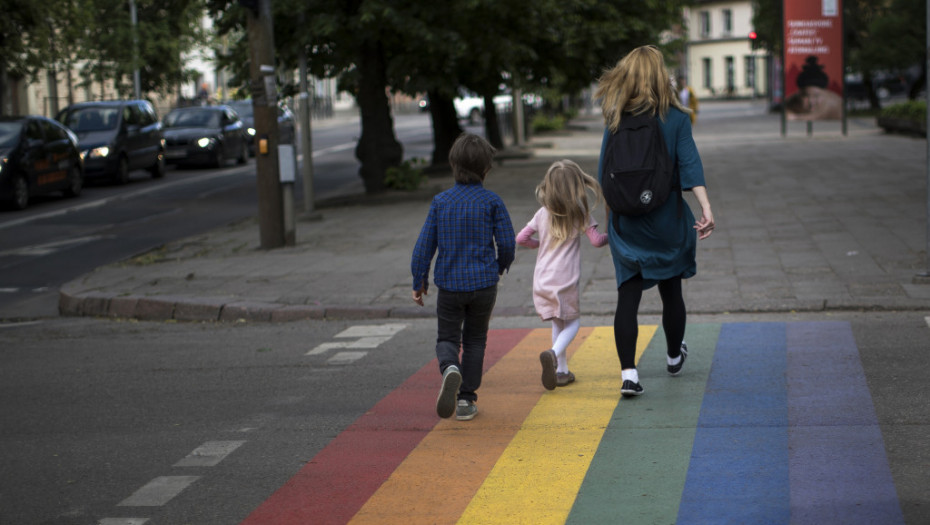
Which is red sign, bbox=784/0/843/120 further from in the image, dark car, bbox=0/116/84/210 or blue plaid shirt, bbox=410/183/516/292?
blue plaid shirt, bbox=410/183/516/292

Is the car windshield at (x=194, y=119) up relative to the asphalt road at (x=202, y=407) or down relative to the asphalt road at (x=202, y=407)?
up

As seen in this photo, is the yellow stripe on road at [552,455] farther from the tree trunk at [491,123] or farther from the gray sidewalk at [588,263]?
the tree trunk at [491,123]

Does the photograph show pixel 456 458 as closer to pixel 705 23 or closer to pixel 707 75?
pixel 707 75

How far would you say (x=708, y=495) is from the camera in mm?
4441

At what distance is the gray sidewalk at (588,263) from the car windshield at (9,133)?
18.3 ft

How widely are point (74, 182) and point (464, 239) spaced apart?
57.7 ft

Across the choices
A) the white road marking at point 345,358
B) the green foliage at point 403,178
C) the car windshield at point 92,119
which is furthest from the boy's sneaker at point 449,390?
the car windshield at point 92,119

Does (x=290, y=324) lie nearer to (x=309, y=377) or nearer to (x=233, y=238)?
(x=309, y=377)

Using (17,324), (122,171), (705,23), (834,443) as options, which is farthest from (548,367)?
(705,23)

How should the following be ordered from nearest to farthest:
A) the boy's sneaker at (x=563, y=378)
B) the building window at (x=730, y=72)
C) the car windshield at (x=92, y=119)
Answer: the boy's sneaker at (x=563, y=378), the car windshield at (x=92, y=119), the building window at (x=730, y=72)

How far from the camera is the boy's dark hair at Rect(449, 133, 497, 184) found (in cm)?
571

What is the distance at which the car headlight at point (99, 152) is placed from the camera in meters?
24.0

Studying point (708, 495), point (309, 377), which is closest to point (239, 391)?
point (309, 377)

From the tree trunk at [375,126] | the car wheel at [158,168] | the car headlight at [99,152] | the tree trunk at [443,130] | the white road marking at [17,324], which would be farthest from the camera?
the car wheel at [158,168]
